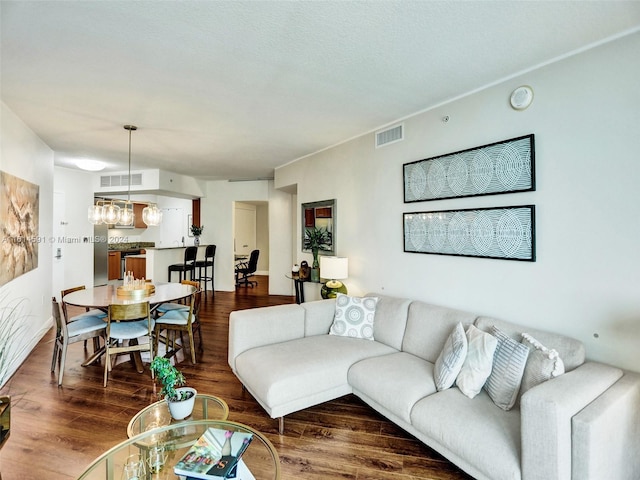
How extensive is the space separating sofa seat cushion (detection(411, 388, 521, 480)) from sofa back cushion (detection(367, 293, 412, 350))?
840 mm

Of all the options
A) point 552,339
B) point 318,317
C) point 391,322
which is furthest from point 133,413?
point 552,339

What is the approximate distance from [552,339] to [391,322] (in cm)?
123

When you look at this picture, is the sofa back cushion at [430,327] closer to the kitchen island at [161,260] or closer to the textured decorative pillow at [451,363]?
the textured decorative pillow at [451,363]

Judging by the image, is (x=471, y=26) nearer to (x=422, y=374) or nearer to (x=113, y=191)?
(x=422, y=374)

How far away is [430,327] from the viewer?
2693 millimetres

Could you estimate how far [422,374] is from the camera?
2.30m

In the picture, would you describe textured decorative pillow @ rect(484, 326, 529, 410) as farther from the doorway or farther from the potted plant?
the doorway

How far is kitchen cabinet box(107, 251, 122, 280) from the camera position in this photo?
842cm

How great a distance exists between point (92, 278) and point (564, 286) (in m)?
8.13

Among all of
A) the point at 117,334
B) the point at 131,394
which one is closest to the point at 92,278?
the point at 117,334

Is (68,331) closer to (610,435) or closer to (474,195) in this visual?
(474,195)

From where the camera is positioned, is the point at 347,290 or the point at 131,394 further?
the point at 347,290

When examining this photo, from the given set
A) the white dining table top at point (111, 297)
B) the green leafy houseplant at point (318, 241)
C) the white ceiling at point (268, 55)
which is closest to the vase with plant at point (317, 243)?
the green leafy houseplant at point (318, 241)

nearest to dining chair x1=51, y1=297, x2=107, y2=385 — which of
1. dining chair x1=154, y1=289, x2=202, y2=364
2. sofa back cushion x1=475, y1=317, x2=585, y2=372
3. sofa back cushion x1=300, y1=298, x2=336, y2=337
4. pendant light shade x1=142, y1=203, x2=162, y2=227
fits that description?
dining chair x1=154, y1=289, x2=202, y2=364
